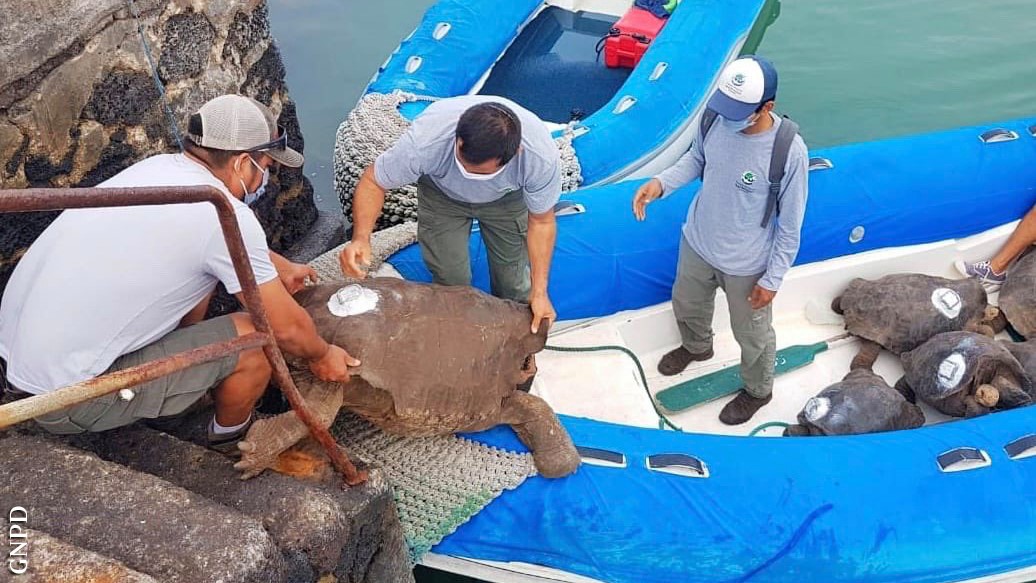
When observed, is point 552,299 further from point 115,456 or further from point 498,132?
point 115,456

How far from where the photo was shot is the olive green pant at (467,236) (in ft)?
9.86

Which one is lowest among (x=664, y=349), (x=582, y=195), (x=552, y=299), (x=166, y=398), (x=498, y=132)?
(x=664, y=349)

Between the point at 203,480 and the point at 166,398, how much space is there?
231 mm

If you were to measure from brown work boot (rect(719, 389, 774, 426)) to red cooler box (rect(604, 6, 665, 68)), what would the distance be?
2.91 meters

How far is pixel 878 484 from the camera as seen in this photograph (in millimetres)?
2748

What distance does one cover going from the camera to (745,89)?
8.71 feet

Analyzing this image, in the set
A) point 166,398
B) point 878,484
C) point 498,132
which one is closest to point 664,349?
point 878,484

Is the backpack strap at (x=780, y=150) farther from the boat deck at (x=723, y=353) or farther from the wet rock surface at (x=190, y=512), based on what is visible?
the wet rock surface at (x=190, y=512)

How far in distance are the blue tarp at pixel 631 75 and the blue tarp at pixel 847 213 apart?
0.75 metres

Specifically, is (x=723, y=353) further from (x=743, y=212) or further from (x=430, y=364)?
(x=430, y=364)

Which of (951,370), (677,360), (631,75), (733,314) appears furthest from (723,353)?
(631,75)

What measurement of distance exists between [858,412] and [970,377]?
482 mm

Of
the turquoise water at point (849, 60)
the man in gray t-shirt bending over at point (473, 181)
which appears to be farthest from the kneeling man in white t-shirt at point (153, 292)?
the turquoise water at point (849, 60)

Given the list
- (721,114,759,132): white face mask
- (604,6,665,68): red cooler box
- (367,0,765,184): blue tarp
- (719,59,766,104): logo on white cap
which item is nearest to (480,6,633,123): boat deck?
(604,6,665,68): red cooler box
